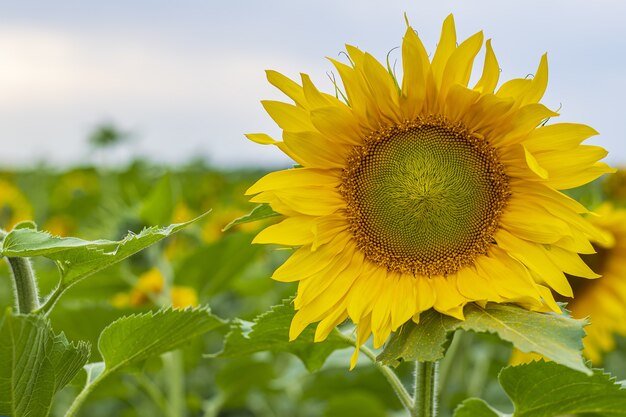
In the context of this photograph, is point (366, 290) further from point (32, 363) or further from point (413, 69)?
point (32, 363)

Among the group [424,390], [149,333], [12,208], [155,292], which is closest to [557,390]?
[424,390]

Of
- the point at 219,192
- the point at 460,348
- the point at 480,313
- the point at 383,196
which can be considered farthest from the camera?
the point at 219,192

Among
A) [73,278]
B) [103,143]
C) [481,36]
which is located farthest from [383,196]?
[103,143]

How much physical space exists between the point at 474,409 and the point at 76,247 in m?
0.51

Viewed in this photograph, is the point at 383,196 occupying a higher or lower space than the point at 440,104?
lower

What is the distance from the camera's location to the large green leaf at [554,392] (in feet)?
3.24

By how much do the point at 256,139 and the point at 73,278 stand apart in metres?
0.27

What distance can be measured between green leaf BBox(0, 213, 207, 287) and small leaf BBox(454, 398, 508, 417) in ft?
1.31

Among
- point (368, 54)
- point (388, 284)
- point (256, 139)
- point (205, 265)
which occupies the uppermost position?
point (368, 54)

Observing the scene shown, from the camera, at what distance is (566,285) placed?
1008 mm

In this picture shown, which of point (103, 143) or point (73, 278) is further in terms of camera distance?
point (103, 143)

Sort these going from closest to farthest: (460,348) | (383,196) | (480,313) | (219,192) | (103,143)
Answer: (480,313), (383,196), (460,348), (103,143), (219,192)

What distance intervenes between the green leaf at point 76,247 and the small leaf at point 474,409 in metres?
0.40

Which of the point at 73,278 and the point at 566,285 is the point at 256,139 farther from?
the point at 566,285
